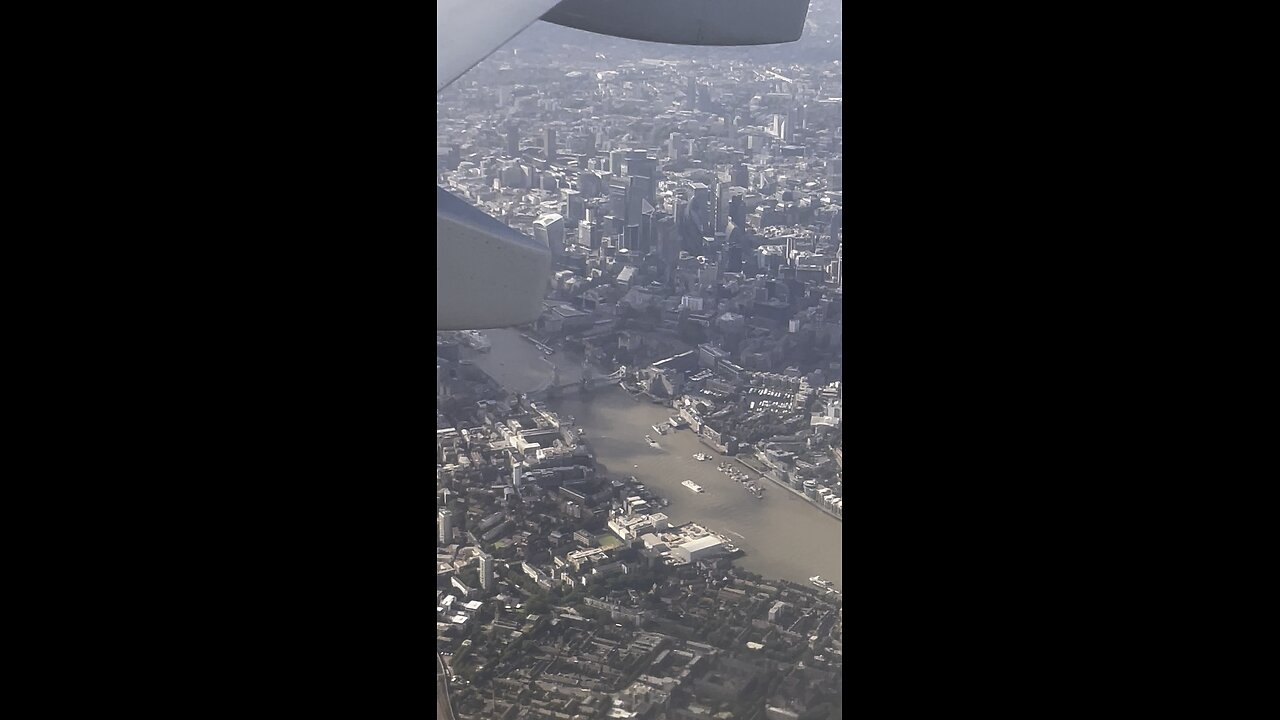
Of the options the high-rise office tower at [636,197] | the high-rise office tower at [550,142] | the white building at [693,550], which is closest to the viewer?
the white building at [693,550]

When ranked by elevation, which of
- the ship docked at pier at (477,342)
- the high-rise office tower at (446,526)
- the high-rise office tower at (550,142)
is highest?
the high-rise office tower at (550,142)

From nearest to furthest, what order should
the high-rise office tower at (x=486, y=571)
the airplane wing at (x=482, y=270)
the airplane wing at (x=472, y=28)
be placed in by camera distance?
1. the airplane wing at (x=472, y=28)
2. the airplane wing at (x=482, y=270)
3. the high-rise office tower at (x=486, y=571)

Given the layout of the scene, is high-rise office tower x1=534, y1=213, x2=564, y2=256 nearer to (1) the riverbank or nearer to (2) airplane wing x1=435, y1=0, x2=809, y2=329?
(1) the riverbank

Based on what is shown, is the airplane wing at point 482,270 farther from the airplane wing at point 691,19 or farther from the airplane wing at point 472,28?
the airplane wing at point 691,19

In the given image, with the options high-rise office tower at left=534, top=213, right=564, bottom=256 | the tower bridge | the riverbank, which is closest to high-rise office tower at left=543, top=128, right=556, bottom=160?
high-rise office tower at left=534, top=213, right=564, bottom=256

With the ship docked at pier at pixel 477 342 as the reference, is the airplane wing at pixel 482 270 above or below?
above

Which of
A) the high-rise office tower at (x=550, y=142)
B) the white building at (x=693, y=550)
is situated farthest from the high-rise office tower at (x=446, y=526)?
the high-rise office tower at (x=550, y=142)

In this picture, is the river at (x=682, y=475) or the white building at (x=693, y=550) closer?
the river at (x=682, y=475)
